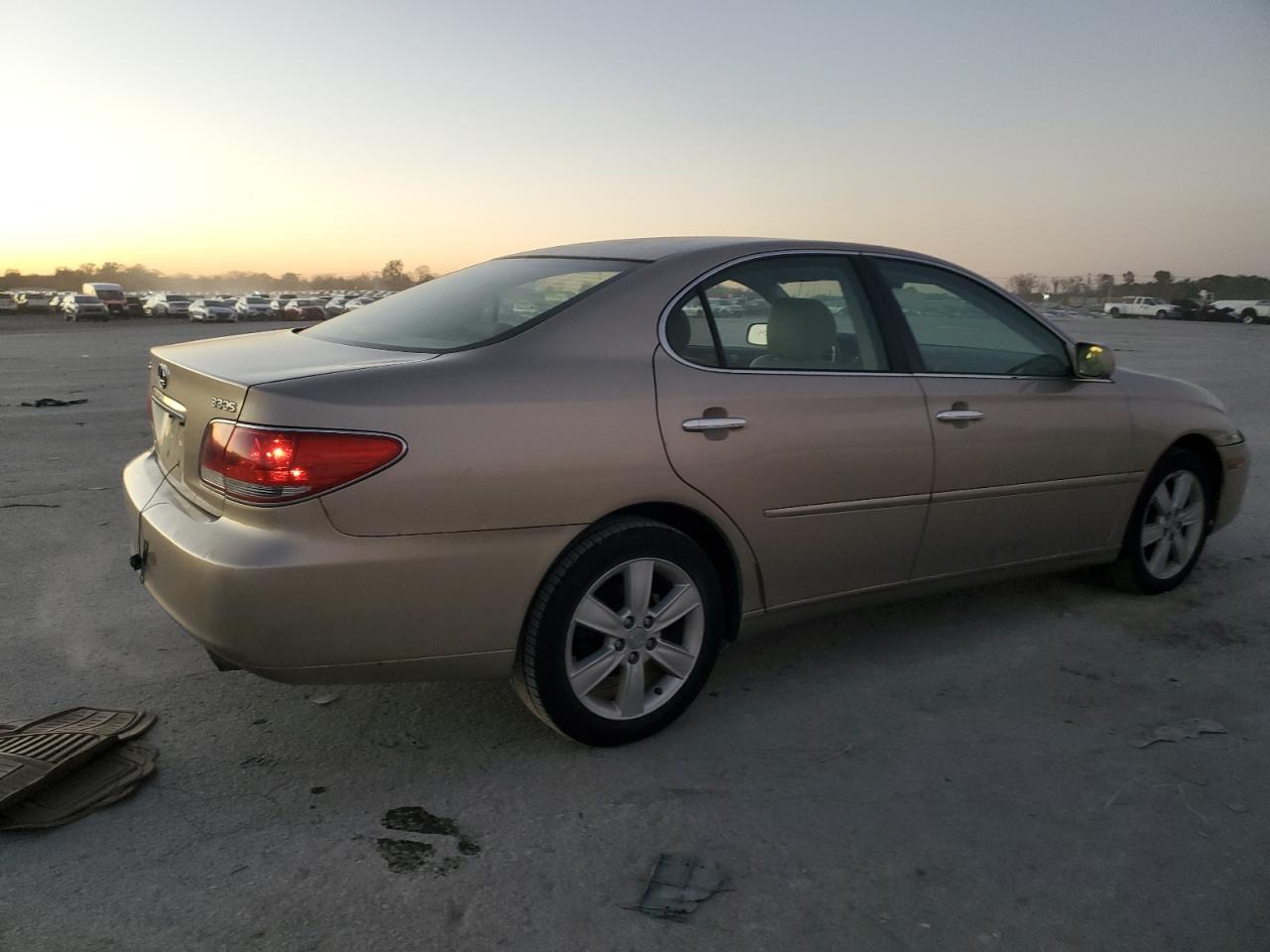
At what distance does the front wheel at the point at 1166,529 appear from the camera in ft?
14.7

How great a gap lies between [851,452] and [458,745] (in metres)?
1.62

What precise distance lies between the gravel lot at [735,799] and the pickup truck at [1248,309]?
63.4 metres

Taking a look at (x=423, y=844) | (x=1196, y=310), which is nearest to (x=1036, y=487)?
(x=423, y=844)

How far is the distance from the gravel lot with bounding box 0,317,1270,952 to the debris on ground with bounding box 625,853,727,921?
0.04 m

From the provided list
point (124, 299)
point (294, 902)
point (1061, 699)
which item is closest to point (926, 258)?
point (1061, 699)

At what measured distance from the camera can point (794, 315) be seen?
3.56 metres

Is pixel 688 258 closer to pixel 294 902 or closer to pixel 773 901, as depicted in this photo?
pixel 773 901

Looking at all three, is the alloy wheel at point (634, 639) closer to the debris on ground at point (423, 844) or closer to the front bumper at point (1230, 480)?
the debris on ground at point (423, 844)

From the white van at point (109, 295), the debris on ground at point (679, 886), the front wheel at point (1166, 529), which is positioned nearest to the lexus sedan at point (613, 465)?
the front wheel at point (1166, 529)

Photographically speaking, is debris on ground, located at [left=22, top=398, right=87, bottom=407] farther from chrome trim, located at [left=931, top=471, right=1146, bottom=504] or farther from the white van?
the white van

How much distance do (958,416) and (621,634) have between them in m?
1.62

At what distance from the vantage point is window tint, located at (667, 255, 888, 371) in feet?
10.9

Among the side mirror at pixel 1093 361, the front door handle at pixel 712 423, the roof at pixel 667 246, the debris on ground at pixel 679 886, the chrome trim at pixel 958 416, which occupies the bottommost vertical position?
the debris on ground at pixel 679 886

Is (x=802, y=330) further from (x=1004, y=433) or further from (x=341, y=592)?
(x=341, y=592)
